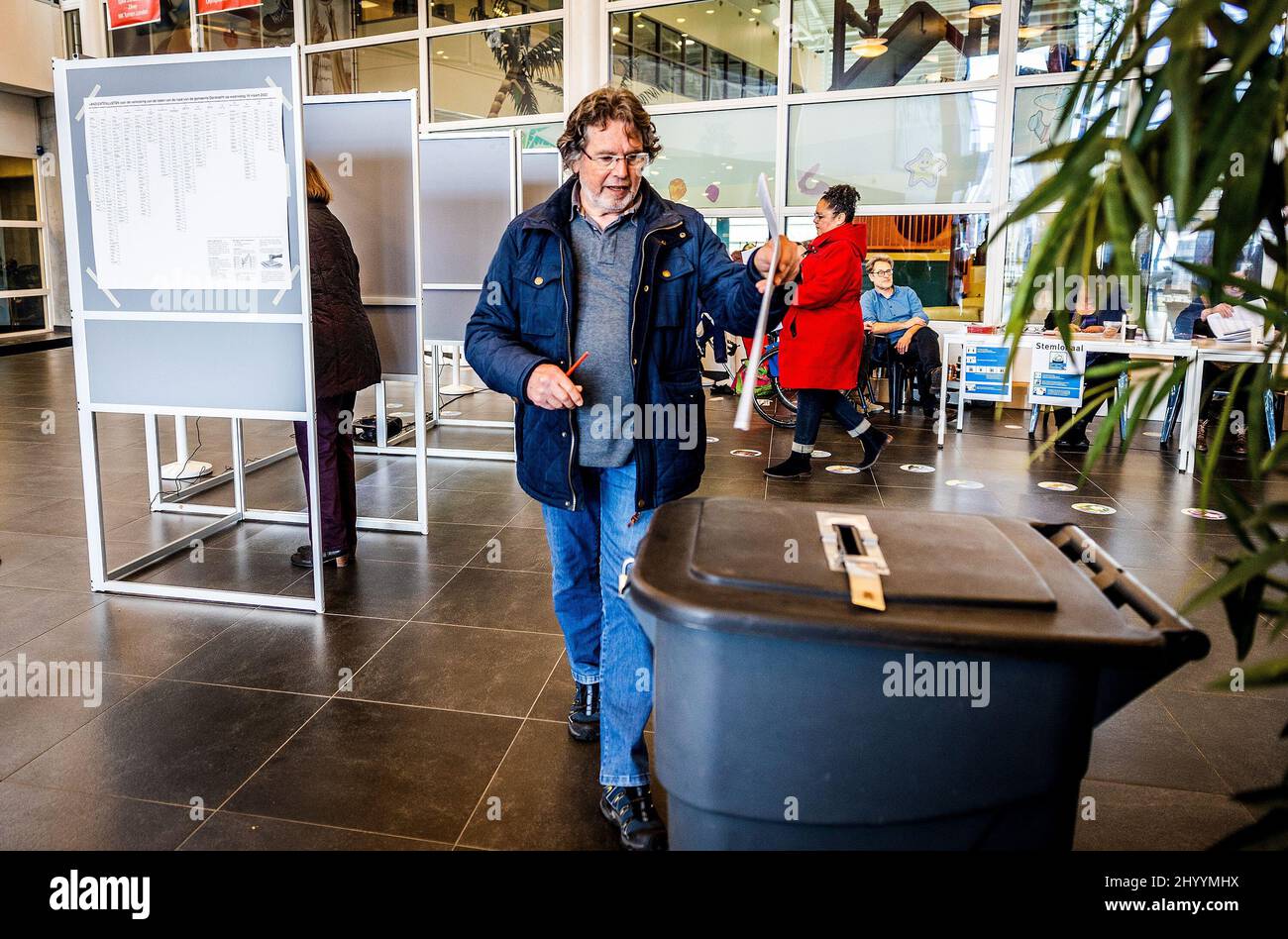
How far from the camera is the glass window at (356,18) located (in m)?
10.8

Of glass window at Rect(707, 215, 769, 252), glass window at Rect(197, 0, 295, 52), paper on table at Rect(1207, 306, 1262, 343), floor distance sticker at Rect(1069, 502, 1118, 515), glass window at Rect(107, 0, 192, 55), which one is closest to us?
floor distance sticker at Rect(1069, 502, 1118, 515)

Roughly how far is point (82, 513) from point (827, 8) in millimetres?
8064

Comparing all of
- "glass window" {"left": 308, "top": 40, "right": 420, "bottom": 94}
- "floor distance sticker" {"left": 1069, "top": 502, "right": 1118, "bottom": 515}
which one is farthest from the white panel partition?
"glass window" {"left": 308, "top": 40, "right": 420, "bottom": 94}

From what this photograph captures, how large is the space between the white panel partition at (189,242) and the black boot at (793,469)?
10.2ft

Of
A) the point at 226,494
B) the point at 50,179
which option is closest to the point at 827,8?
the point at 226,494

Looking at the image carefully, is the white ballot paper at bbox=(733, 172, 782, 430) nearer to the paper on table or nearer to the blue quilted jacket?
the blue quilted jacket

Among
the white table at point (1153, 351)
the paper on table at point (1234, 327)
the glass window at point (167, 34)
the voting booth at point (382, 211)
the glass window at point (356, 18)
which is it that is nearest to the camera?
the voting booth at point (382, 211)

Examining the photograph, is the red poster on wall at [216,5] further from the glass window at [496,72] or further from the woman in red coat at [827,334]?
the woman in red coat at [827,334]

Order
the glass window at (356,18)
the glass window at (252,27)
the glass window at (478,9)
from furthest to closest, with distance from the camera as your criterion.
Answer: the glass window at (252,27)
the glass window at (356,18)
the glass window at (478,9)

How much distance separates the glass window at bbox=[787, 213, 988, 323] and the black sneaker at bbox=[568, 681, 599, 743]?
721 centimetres

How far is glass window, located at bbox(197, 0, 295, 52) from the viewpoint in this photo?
11.4 meters

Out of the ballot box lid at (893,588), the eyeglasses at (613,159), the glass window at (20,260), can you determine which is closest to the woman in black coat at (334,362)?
the eyeglasses at (613,159)

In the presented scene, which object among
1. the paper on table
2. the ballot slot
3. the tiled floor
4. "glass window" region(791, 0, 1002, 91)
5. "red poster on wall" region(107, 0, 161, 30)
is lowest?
the tiled floor

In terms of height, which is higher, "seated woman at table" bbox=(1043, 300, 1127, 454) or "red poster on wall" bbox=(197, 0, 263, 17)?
"red poster on wall" bbox=(197, 0, 263, 17)
